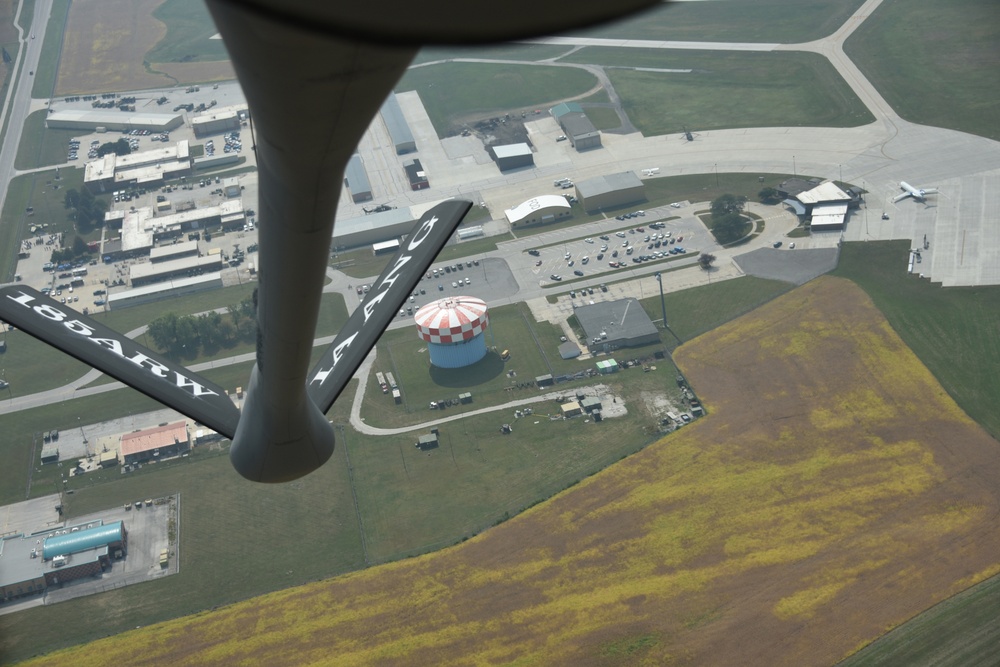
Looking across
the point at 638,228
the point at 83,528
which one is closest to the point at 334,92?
the point at 83,528

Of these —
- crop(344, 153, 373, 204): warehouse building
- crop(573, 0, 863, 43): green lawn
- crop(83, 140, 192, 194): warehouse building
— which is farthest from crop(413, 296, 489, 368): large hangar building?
crop(573, 0, 863, 43): green lawn

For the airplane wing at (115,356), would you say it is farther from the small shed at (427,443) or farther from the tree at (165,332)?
the tree at (165,332)

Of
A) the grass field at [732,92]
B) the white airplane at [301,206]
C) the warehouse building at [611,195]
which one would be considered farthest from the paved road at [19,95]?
the white airplane at [301,206]

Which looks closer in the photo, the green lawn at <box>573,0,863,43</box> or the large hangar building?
the large hangar building

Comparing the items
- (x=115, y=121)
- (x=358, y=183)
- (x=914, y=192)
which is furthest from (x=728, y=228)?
(x=115, y=121)

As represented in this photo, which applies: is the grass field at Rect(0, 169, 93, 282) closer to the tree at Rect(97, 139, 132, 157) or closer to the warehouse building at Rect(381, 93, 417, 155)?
the tree at Rect(97, 139, 132, 157)
